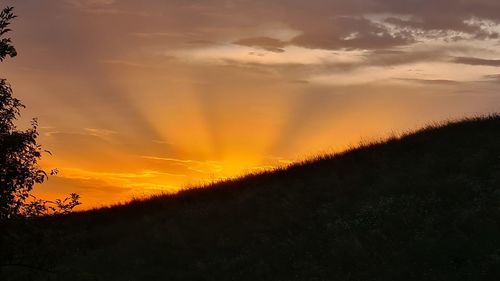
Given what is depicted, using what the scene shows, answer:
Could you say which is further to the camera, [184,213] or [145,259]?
[184,213]

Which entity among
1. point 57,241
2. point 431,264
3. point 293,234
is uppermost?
point 57,241

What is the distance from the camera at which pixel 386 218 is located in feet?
70.2

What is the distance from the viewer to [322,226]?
22641 millimetres

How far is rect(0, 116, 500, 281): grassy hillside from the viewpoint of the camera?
17547 mm

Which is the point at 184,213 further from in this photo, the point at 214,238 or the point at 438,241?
the point at 438,241

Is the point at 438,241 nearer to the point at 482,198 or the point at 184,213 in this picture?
the point at 482,198

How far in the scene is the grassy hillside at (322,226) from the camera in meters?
17.5

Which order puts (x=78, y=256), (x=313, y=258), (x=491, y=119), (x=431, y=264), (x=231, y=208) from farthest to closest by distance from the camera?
1. (x=491, y=119)
2. (x=231, y=208)
3. (x=78, y=256)
4. (x=313, y=258)
5. (x=431, y=264)

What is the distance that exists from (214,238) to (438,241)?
973 cm

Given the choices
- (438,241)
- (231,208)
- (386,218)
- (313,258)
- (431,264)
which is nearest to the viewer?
(431,264)

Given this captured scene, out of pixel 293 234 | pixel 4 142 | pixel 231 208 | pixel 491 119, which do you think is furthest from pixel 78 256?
pixel 491 119

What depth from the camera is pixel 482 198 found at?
69.7 feet

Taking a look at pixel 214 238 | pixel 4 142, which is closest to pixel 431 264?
pixel 214 238

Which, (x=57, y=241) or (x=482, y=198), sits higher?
(x=57, y=241)
